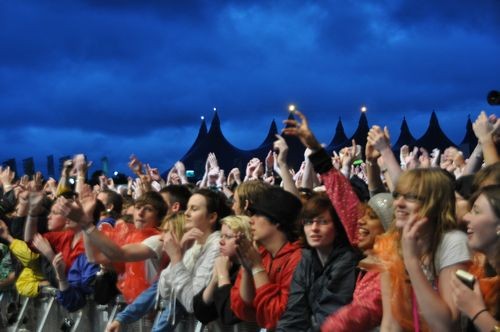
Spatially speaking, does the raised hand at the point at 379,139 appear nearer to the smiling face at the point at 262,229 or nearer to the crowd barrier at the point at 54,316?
the smiling face at the point at 262,229

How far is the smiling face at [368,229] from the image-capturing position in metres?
5.05

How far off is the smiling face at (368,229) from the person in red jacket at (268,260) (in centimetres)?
54

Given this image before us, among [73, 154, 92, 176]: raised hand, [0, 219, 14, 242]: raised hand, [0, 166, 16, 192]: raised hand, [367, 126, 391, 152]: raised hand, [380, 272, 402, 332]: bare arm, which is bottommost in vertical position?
[380, 272, 402, 332]: bare arm

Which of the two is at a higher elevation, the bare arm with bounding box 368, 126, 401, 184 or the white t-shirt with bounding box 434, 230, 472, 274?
the bare arm with bounding box 368, 126, 401, 184

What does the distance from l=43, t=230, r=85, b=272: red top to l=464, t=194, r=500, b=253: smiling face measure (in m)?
5.24

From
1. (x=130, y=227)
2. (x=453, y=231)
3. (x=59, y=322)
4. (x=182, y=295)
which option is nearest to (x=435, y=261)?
(x=453, y=231)

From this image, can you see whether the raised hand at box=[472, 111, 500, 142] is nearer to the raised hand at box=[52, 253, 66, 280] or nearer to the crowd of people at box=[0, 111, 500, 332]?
the crowd of people at box=[0, 111, 500, 332]

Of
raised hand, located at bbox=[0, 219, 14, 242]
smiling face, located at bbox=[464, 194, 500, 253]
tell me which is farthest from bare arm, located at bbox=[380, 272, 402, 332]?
raised hand, located at bbox=[0, 219, 14, 242]

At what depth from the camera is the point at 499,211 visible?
12.7 ft

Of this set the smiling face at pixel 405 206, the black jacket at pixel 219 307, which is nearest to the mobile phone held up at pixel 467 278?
the smiling face at pixel 405 206

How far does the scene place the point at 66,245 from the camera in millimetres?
8648

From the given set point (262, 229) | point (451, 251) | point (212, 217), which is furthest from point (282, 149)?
point (451, 251)

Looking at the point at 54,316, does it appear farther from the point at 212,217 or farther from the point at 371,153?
the point at 371,153

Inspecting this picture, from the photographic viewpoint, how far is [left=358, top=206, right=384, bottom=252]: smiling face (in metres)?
5.05
